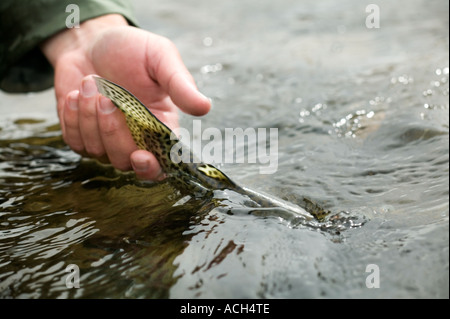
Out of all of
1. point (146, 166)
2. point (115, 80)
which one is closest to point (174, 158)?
point (146, 166)

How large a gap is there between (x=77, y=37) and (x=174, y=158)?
56.1 inches

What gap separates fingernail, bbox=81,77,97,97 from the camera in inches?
109

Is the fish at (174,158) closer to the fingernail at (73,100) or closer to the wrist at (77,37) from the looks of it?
the fingernail at (73,100)

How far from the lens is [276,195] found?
8.57ft

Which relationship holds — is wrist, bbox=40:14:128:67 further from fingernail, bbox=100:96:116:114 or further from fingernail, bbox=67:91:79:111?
fingernail, bbox=100:96:116:114

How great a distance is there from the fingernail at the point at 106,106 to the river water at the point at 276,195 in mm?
424

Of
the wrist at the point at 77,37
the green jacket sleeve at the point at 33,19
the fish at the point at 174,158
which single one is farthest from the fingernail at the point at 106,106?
the green jacket sleeve at the point at 33,19

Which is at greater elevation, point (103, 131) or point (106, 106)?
point (106, 106)

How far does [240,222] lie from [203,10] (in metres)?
6.27

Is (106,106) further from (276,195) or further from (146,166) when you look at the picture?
(276,195)

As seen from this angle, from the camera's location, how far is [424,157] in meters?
2.91

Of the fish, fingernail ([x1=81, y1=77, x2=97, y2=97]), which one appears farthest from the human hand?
the fish

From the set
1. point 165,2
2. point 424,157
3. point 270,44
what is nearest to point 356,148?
point 424,157
